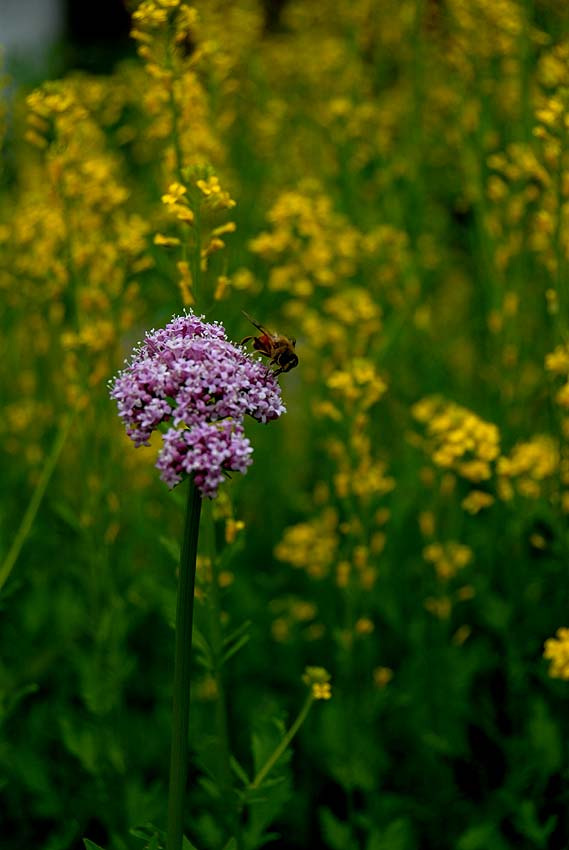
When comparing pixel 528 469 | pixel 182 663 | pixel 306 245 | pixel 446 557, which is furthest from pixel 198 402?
pixel 306 245

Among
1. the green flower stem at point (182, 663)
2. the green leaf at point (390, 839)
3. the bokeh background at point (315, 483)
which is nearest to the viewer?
the green flower stem at point (182, 663)

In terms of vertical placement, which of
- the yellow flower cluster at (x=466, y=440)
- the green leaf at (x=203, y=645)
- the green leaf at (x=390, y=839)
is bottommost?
the green leaf at (x=390, y=839)

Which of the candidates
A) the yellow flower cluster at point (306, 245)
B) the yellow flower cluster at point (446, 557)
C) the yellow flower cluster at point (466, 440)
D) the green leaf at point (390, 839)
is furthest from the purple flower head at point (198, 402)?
the yellow flower cluster at point (306, 245)

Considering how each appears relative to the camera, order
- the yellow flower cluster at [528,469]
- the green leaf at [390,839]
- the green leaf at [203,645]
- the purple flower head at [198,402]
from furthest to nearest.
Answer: the yellow flower cluster at [528,469] < the green leaf at [390,839] < the green leaf at [203,645] < the purple flower head at [198,402]

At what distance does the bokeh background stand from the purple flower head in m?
0.63

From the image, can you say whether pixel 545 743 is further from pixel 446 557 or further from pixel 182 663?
pixel 182 663

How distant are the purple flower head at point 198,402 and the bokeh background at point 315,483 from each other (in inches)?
24.7

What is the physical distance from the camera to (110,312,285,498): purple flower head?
154cm

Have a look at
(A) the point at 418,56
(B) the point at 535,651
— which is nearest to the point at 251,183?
(A) the point at 418,56

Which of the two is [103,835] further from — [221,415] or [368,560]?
[221,415]

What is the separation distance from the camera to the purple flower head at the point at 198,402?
1541mm

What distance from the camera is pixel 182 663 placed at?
5.55 ft

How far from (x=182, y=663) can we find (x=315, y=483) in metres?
3.32

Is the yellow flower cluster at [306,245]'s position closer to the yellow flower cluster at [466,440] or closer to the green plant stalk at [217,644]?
the yellow flower cluster at [466,440]
